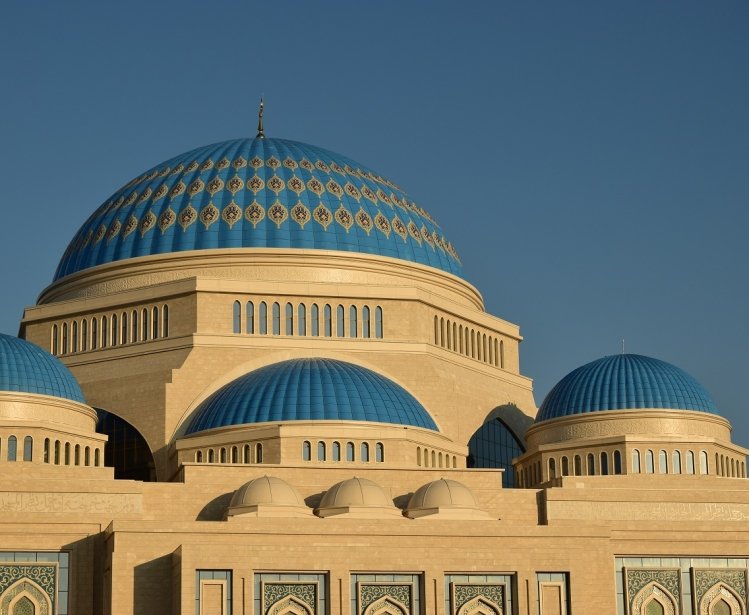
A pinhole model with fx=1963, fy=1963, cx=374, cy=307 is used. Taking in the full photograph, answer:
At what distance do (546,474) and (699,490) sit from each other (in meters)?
4.88

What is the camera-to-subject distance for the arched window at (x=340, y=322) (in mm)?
51775

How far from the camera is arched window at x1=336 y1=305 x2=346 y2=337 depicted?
51.8m

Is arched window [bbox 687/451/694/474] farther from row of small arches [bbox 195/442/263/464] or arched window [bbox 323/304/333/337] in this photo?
row of small arches [bbox 195/442/263/464]

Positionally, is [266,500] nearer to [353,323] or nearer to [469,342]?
[353,323]

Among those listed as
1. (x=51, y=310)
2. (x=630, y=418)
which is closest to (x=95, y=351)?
(x=51, y=310)

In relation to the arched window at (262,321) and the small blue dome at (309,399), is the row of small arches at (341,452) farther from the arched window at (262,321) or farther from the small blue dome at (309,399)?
the arched window at (262,321)

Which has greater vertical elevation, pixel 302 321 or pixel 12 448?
pixel 302 321

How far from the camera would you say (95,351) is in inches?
2048

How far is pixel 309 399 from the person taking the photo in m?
46.7

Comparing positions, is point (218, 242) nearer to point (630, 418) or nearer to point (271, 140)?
point (271, 140)

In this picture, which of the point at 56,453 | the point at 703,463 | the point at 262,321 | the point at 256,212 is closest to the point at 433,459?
the point at 262,321

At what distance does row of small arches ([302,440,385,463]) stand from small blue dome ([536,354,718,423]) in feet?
20.7

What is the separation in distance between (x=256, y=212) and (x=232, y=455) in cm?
926

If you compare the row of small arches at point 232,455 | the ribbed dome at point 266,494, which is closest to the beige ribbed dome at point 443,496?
the ribbed dome at point 266,494
